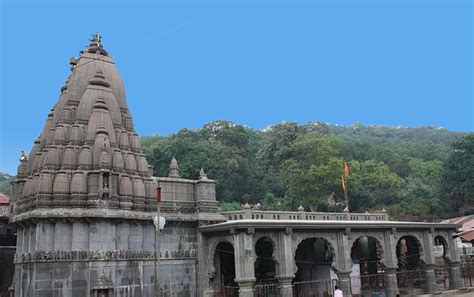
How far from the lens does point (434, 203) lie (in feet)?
174

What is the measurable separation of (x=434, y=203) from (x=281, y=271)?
38.5 metres

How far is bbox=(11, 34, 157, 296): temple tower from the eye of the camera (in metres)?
19.0

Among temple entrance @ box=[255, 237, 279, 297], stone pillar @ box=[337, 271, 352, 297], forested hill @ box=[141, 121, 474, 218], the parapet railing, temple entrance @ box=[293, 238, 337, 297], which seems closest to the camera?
stone pillar @ box=[337, 271, 352, 297]

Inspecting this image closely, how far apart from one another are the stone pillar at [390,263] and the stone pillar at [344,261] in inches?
118

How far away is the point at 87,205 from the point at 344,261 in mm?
13127

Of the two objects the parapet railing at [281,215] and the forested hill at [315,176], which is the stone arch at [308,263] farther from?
the forested hill at [315,176]

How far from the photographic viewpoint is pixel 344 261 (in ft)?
75.7

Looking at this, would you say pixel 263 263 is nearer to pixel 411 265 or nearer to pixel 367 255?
pixel 367 255

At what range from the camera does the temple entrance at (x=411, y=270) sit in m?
27.2

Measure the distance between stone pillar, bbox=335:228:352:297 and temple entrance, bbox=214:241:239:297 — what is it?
547cm

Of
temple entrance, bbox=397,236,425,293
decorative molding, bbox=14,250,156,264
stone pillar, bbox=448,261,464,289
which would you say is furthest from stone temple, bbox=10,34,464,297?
stone pillar, bbox=448,261,464,289

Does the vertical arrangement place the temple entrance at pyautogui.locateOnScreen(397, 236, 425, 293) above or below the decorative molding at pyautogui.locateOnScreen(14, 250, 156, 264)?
below

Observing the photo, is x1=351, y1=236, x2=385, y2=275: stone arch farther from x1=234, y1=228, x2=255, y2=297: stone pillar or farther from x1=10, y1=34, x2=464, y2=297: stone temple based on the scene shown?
x1=234, y1=228, x2=255, y2=297: stone pillar

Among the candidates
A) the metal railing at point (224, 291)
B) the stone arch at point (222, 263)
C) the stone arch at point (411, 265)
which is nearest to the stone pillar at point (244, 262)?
the stone arch at point (222, 263)
